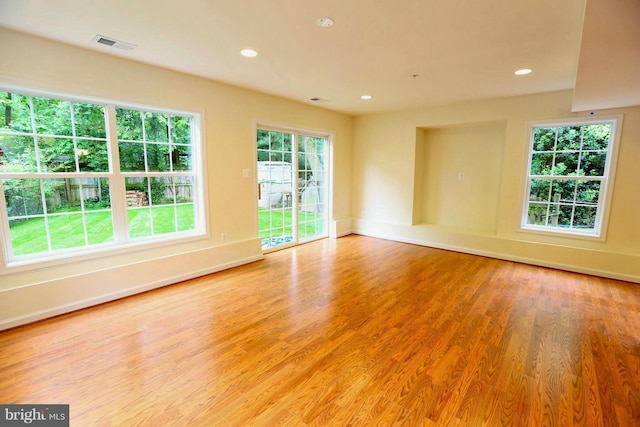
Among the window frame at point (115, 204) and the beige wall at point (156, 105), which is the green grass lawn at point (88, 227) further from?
the beige wall at point (156, 105)

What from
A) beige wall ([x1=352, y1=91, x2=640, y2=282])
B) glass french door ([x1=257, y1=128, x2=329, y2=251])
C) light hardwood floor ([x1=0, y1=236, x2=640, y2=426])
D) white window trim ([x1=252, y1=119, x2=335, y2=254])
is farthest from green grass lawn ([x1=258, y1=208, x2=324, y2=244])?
light hardwood floor ([x1=0, y1=236, x2=640, y2=426])

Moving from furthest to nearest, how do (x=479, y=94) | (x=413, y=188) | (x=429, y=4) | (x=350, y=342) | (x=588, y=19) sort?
(x=413, y=188), (x=479, y=94), (x=350, y=342), (x=429, y=4), (x=588, y=19)

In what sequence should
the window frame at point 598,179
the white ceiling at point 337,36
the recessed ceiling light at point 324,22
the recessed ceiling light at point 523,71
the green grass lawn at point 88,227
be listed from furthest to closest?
the window frame at point 598,179, the recessed ceiling light at point 523,71, the green grass lawn at point 88,227, the recessed ceiling light at point 324,22, the white ceiling at point 337,36

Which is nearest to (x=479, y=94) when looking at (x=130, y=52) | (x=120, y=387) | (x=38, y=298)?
(x=130, y=52)

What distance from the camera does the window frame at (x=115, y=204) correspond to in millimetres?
2664

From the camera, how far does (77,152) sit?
9.78ft

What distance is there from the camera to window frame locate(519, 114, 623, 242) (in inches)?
152

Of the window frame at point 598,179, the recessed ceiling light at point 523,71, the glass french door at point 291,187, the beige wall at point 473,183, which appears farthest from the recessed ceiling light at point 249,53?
the window frame at point 598,179

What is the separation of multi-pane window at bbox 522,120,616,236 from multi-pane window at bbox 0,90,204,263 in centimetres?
494

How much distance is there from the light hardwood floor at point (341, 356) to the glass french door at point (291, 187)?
155 centimetres

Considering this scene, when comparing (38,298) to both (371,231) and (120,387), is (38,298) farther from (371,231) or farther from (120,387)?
(371,231)

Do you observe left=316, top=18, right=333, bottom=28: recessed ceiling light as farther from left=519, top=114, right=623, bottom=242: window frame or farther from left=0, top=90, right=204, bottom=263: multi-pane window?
left=519, top=114, right=623, bottom=242: window frame

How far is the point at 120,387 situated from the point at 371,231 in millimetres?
5059

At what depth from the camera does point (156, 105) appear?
11.0ft
